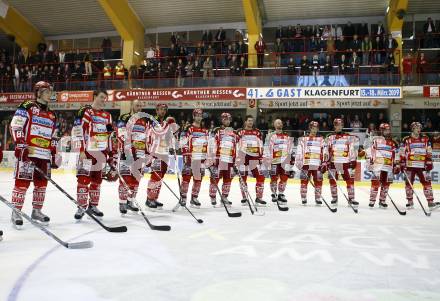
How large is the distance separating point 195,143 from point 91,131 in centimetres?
239

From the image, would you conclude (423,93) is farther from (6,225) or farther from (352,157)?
(6,225)

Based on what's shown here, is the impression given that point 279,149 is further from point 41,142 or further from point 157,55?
point 157,55

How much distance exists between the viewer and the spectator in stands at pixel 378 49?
15.6 m

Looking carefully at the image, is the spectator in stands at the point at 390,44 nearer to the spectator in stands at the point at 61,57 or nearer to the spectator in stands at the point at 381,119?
the spectator in stands at the point at 381,119

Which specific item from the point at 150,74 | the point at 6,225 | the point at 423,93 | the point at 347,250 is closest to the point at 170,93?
the point at 150,74

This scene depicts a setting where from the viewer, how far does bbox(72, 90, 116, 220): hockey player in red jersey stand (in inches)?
212

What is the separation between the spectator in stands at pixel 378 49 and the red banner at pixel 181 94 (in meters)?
5.24

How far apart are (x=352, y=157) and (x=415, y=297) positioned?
5740 millimetres

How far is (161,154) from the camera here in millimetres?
6977

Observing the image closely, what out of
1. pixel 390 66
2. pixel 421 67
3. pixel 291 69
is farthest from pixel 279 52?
pixel 421 67

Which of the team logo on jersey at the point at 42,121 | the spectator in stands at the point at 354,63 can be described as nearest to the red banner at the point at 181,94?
the spectator in stands at the point at 354,63

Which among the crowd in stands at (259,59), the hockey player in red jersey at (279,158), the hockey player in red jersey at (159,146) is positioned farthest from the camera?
the crowd in stands at (259,59)

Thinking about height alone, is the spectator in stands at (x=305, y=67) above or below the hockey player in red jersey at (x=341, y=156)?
above

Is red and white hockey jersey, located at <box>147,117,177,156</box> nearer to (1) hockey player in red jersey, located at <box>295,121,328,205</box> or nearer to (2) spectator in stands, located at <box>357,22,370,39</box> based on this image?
(1) hockey player in red jersey, located at <box>295,121,328,205</box>
